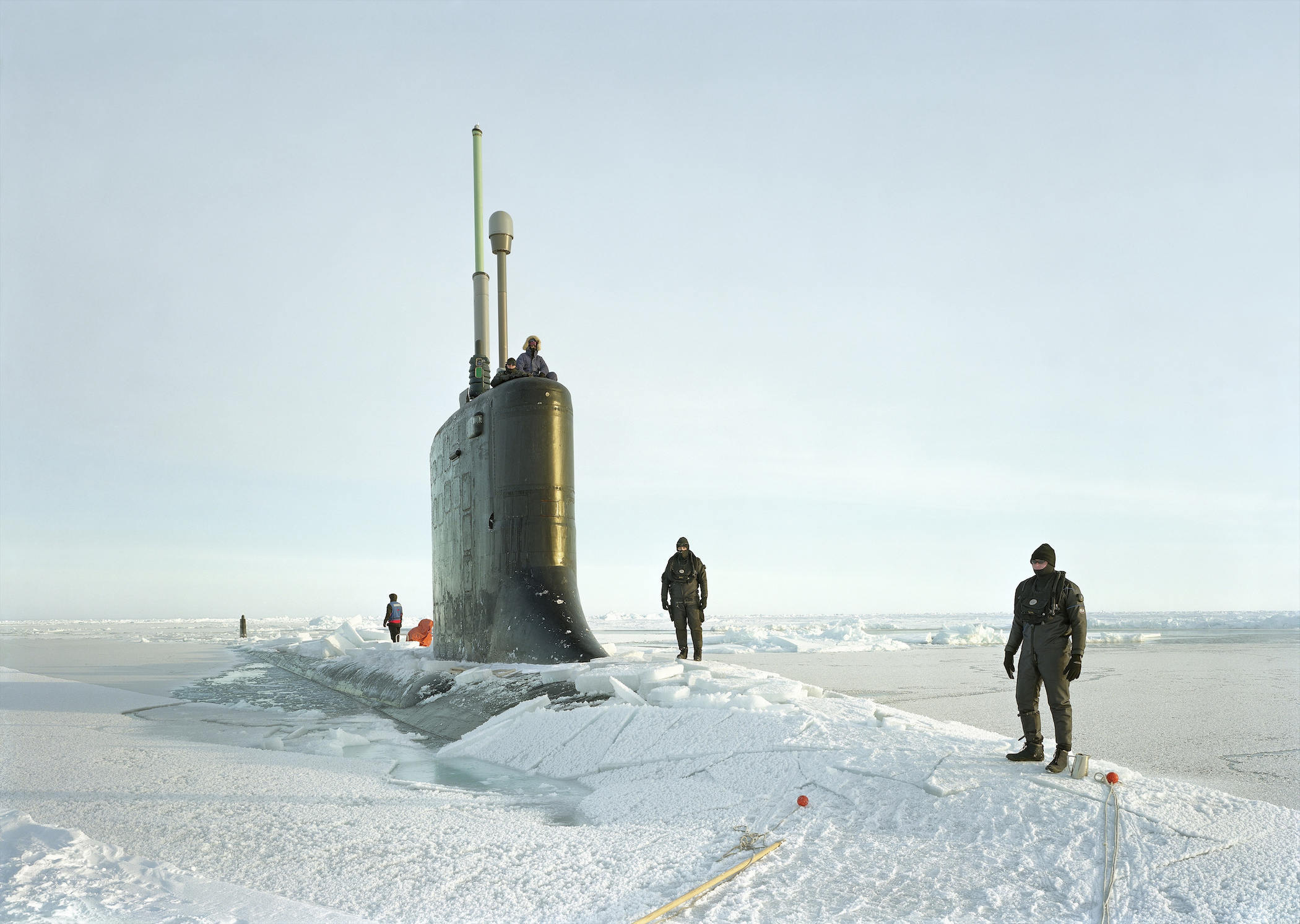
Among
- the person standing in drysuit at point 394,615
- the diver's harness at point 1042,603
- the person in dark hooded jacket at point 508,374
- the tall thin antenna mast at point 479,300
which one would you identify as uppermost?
the tall thin antenna mast at point 479,300

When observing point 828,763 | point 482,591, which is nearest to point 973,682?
point 482,591

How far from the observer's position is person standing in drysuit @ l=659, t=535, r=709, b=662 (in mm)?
10008

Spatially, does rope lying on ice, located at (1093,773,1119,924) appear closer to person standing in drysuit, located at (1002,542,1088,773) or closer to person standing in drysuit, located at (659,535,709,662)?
person standing in drysuit, located at (1002,542,1088,773)

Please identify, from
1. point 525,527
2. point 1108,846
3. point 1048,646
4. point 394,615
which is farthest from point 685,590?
point 394,615

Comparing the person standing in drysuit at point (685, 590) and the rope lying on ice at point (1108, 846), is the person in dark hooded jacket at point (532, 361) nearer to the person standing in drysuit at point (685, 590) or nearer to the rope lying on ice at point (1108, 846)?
the person standing in drysuit at point (685, 590)

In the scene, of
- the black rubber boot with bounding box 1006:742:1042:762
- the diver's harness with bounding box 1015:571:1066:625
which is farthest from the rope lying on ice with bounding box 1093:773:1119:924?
the diver's harness with bounding box 1015:571:1066:625

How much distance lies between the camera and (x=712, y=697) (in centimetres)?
633

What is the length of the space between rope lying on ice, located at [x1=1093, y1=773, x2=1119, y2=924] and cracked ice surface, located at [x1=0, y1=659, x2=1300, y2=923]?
1.7 inches

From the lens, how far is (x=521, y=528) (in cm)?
944

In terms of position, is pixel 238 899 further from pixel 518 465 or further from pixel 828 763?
pixel 518 465

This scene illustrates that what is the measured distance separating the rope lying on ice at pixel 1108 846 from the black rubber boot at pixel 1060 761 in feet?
0.74

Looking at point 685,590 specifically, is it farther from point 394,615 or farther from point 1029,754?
point 394,615

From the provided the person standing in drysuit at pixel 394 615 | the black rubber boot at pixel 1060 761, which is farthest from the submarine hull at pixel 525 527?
the person standing in drysuit at pixel 394 615

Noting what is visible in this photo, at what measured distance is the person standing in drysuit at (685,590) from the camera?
32.8 feet
